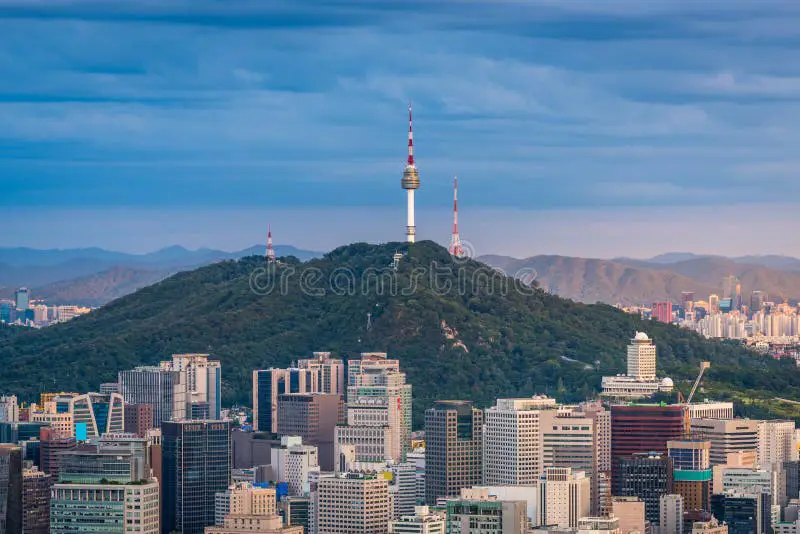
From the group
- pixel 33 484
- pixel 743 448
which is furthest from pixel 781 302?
pixel 33 484

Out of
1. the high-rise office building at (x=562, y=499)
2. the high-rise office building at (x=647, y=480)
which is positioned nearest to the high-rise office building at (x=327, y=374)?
the high-rise office building at (x=647, y=480)

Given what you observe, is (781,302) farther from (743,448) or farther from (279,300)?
(743,448)

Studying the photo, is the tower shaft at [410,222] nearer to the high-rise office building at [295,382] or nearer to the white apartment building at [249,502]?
the high-rise office building at [295,382]

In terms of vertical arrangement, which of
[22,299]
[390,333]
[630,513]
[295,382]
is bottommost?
[630,513]

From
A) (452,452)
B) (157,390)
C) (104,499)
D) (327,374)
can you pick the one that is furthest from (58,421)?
(104,499)

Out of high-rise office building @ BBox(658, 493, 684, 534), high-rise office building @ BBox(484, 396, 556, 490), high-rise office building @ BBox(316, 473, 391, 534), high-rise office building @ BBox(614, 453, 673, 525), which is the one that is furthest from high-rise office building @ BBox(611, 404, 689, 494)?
high-rise office building @ BBox(316, 473, 391, 534)

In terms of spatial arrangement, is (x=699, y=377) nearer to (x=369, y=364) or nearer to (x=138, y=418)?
(x=369, y=364)
